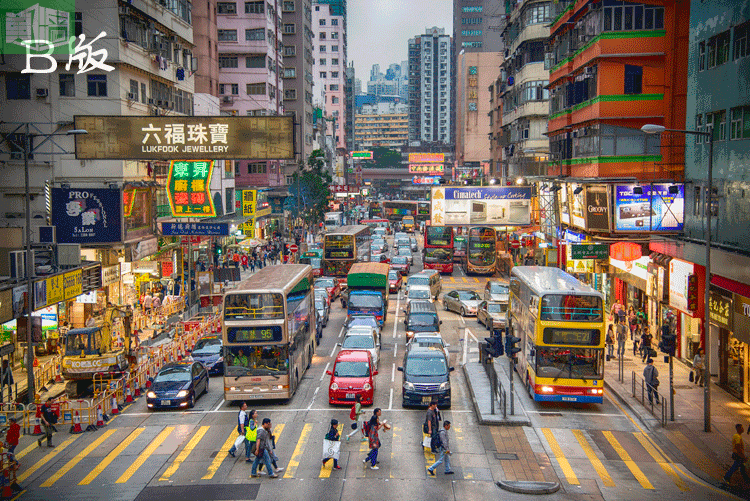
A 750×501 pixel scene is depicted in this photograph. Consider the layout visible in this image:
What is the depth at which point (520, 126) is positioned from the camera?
64.8m

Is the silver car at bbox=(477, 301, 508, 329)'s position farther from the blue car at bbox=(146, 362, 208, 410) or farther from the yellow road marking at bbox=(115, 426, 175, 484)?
the yellow road marking at bbox=(115, 426, 175, 484)

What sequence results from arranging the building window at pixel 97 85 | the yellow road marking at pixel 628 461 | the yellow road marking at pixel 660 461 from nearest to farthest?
the yellow road marking at pixel 660 461
the yellow road marking at pixel 628 461
the building window at pixel 97 85

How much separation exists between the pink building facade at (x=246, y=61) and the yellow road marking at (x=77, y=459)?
53.8m

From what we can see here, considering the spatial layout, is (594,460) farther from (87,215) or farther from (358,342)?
(87,215)

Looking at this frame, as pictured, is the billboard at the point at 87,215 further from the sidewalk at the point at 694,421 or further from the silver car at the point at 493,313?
the sidewalk at the point at 694,421

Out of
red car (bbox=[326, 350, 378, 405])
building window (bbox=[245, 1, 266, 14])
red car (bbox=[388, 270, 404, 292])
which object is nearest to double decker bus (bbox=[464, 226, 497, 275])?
red car (bbox=[388, 270, 404, 292])

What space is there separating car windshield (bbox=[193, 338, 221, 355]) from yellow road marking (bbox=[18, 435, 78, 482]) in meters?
8.61

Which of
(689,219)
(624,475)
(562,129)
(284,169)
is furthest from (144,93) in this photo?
(284,169)

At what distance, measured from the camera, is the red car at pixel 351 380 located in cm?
2402

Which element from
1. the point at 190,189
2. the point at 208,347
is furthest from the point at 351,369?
the point at 190,189

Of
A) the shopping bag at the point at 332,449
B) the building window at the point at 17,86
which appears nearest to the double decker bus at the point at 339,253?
the building window at the point at 17,86

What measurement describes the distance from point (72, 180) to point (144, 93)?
7.03 m

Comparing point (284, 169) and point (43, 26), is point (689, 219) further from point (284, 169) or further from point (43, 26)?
point (284, 169)

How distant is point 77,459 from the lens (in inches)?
767
